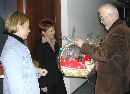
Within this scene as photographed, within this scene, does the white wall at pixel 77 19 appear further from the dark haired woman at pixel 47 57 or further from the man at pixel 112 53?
the man at pixel 112 53

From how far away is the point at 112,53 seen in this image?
1673mm

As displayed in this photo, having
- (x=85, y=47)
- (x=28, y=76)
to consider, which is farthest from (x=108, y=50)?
(x=28, y=76)

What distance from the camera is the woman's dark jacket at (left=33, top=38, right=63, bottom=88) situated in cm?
231

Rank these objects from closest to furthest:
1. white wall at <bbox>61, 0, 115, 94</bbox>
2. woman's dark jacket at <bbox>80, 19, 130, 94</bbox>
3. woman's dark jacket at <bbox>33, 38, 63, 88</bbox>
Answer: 1. woman's dark jacket at <bbox>80, 19, 130, 94</bbox>
2. woman's dark jacket at <bbox>33, 38, 63, 88</bbox>
3. white wall at <bbox>61, 0, 115, 94</bbox>

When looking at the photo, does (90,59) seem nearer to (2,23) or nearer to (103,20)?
(103,20)

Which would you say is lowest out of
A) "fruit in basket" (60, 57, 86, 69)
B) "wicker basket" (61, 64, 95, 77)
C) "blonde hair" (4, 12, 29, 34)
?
"wicker basket" (61, 64, 95, 77)

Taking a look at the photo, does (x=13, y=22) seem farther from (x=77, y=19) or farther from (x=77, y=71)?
(x=77, y=19)

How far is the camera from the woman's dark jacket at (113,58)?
1.68m

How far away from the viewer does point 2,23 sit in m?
2.29

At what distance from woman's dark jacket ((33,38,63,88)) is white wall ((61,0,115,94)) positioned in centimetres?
41

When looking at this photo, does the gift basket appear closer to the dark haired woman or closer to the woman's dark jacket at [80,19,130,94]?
the woman's dark jacket at [80,19,130,94]

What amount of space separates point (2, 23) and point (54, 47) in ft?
2.30

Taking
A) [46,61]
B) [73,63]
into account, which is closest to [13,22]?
[73,63]

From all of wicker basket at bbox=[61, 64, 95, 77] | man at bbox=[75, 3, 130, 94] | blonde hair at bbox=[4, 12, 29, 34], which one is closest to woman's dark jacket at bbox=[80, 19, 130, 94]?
man at bbox=[75, 3, 130, 94]
